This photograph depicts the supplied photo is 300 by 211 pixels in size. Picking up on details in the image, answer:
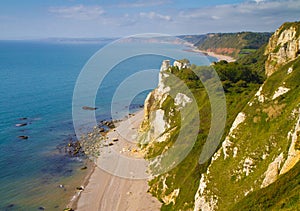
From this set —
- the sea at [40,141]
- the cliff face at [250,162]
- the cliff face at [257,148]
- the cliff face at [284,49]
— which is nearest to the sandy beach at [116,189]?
the cliff face at [250,162]

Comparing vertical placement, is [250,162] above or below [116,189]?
above

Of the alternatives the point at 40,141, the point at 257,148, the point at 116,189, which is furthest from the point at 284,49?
the point at 40,141

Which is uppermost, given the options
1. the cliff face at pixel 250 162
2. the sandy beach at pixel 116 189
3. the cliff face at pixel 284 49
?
the cliff face at pixel 284 49

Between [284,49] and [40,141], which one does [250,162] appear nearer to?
[284,49]

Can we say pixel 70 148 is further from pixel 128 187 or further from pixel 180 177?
pixel 180 177

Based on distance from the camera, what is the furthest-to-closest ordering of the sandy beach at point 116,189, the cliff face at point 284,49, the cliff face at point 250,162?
the cliff face at point 284,49, the sandy beach at point 116,189, the cliff face at point 250,162

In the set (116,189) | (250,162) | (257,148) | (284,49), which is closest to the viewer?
(250,162)

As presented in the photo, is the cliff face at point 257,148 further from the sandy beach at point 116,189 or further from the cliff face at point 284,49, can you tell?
the cliff face at point 284,49
